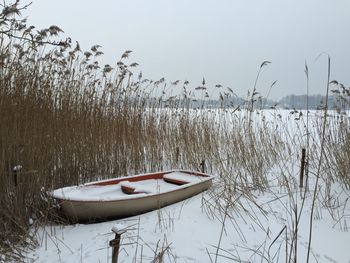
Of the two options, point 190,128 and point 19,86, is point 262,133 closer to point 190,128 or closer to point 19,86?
point 190,128

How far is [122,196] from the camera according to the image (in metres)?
2.75

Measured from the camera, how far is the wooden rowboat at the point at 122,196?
2.60 meters

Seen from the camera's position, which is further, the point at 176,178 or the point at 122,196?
the point at 176,178

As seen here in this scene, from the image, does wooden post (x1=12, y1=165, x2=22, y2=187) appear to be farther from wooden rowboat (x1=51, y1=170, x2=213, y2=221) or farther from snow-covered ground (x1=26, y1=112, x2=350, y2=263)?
snow-covered ground (x1=26, y1=112, x2=350, y2=263)

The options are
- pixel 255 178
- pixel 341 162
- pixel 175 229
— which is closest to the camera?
pixel 175 229

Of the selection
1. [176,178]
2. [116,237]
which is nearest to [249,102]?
[176,178]

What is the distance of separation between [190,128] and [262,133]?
1.23 metres

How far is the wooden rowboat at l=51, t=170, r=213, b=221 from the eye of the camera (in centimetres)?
260

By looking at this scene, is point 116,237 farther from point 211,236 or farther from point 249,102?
point 249,102

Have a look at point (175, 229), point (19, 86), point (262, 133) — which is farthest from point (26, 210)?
point (262, 133)

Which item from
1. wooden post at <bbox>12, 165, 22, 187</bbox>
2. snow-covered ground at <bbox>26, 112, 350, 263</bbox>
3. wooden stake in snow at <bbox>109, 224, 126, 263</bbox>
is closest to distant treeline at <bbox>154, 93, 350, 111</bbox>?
snow-covered ground at <bbox>26, 112, 350, 263</bbox>

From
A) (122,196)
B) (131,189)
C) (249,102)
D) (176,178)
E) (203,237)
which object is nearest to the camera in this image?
(203,237)

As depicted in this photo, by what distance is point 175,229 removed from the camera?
2.55 meters

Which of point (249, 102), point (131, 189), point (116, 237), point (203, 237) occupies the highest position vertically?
point (249, 102)
